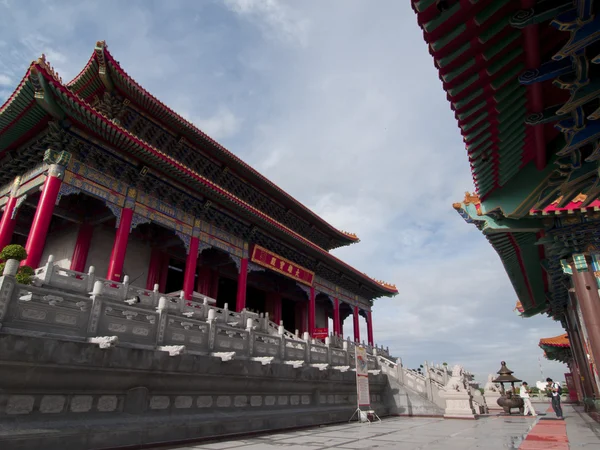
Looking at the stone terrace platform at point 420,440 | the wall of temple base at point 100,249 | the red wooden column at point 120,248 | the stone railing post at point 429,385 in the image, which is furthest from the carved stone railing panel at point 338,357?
the wall of temple base at point 100,249

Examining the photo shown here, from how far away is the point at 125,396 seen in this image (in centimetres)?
726

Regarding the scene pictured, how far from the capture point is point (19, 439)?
17.9 ft

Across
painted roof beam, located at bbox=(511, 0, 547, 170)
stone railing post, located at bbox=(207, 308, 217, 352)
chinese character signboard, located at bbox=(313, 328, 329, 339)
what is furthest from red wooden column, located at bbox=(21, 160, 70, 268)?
chinese character signboard, located at bbox=(313, 328, 329, 339)

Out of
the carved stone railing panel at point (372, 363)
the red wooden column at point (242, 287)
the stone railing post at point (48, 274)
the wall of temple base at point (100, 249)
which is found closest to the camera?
the stone railing post at point (48, 274)

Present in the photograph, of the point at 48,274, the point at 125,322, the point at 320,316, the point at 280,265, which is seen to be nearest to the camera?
the point at 125,322

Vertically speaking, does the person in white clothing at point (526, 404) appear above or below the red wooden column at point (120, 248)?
below

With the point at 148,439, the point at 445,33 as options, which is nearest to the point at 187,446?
the point at 148,439

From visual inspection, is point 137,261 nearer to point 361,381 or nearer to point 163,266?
point 163,266

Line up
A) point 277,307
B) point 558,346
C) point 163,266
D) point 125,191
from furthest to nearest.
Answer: point 558,346, point 277,307, point 163,266, point 125,191

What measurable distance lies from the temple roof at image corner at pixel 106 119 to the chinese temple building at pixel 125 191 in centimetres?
4

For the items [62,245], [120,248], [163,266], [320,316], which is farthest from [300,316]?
[120,248]

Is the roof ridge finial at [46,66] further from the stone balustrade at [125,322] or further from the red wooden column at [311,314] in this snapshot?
the red wooden column at [311,314]

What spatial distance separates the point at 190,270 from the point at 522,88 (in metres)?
13.2

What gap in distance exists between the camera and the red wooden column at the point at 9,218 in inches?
489
